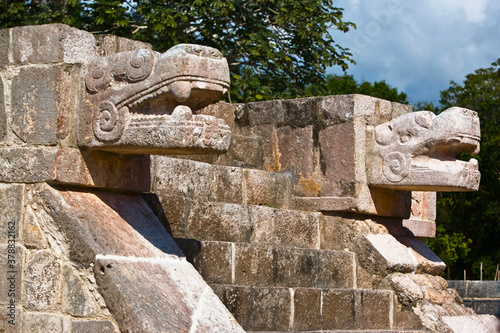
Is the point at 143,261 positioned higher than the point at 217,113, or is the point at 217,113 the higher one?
the point at 217,113

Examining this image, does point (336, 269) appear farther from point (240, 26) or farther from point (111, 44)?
point (240, 26)

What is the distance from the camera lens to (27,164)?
532 cm

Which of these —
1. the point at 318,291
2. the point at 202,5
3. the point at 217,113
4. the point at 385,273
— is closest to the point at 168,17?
the point at 202,5

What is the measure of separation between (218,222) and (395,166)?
1.75m

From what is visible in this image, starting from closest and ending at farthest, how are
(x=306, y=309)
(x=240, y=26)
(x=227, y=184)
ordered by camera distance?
1. (x=306, y=309)
2. (x=227, y=184)
3. (x=240, y=26)

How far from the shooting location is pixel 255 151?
26.9 ft

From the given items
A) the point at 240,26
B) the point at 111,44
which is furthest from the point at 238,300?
the point at 240,26

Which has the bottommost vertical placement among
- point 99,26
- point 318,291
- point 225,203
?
point 318,291

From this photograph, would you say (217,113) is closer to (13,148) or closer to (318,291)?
(318,291)

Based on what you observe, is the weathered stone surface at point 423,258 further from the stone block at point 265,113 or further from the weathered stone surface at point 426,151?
the stone block at point 265,113

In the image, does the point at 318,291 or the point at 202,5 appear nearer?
the point at 318,291

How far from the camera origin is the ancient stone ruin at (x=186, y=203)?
16.7 feet

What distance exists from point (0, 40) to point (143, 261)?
5.55ft

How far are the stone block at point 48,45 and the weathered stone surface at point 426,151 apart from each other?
9.85 ft
